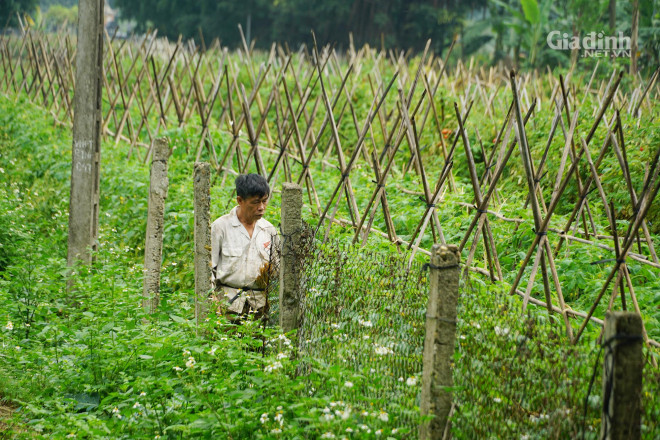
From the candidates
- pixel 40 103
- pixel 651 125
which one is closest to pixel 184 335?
pixel 651 125

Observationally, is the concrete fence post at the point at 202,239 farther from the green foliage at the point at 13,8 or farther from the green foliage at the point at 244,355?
the green foliage at the point at 13,8

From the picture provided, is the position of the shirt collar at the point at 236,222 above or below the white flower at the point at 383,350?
above

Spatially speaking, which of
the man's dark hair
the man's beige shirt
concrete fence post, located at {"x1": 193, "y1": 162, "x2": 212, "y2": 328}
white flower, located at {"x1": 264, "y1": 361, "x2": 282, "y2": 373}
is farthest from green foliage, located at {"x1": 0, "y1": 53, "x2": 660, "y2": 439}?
the man's dark hair

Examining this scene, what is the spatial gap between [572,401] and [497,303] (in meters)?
0.61

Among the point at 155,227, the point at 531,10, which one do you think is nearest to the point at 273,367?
the point at 155,227

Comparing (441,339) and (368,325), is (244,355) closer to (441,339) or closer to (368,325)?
(368,325)

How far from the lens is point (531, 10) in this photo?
16.8 meters

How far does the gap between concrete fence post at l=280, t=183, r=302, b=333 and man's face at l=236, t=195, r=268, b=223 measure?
1.47ft

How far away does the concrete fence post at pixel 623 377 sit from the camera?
1892 mm

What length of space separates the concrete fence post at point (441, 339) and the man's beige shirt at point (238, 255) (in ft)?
5.27

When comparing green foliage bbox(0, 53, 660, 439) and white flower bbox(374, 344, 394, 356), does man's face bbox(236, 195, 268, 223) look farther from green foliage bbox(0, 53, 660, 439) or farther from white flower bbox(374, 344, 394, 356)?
white flower bbox(374, 344, 394, 356)

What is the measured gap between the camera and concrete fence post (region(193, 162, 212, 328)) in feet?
12.6

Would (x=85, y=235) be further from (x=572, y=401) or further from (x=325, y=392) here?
(x=572, y=401)

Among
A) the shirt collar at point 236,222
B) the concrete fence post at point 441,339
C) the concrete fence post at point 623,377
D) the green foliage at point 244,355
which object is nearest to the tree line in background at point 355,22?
the green foliage at point 244,355
